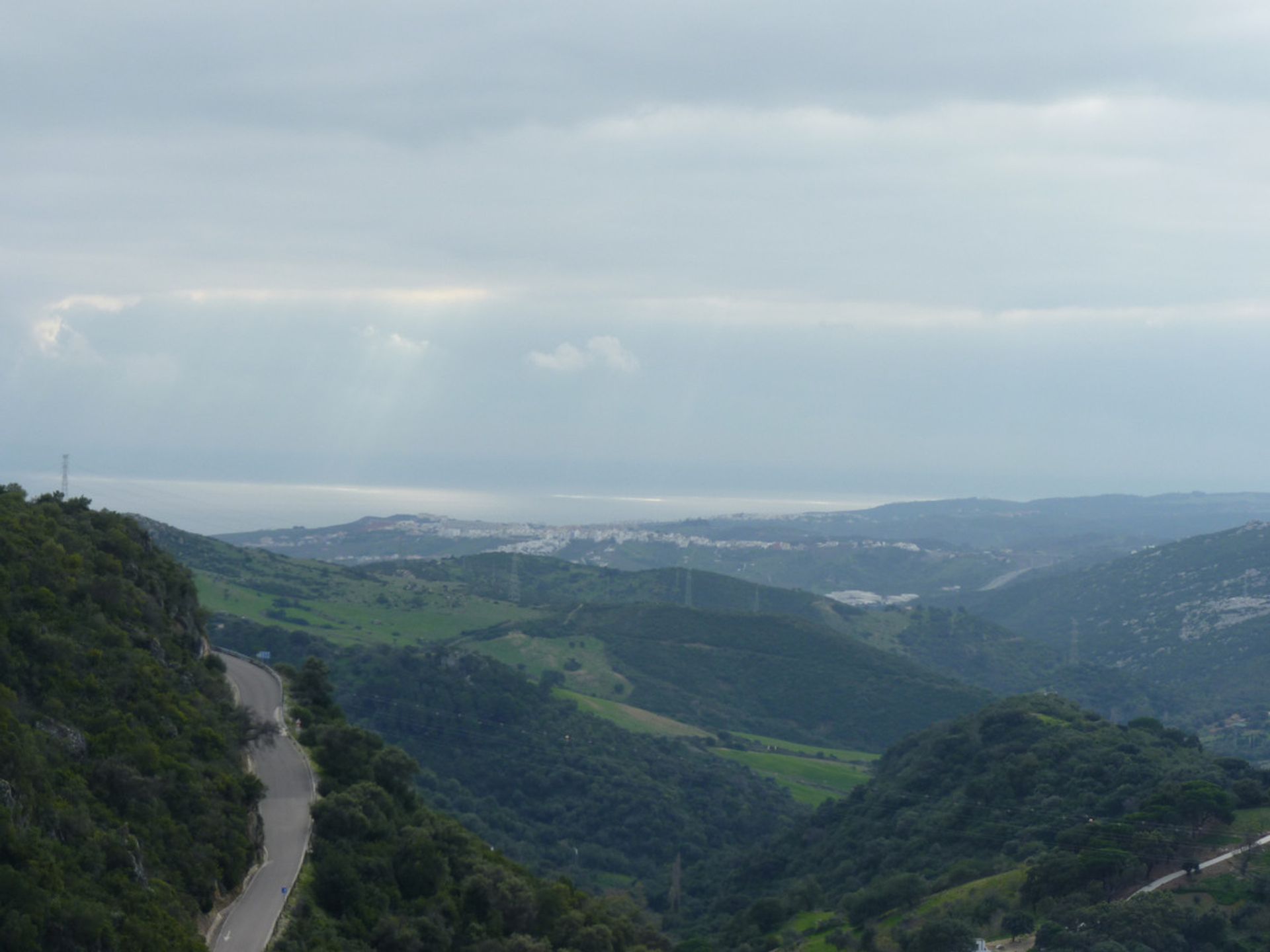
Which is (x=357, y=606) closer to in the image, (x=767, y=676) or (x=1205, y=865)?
(x=767, y=676)

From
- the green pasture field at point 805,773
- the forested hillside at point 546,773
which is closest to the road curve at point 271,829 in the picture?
the forested hillside at point 546,773

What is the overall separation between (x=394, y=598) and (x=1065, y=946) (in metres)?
81.9

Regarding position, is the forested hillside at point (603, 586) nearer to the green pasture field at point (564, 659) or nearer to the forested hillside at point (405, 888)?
the green pasture field at point (564, 659)

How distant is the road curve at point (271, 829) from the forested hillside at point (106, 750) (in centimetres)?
56

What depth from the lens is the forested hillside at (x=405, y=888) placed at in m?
23.8

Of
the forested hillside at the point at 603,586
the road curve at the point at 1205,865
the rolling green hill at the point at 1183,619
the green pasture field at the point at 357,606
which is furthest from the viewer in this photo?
the forested hillside at the point at 603,586

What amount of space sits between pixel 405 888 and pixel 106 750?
716 cm

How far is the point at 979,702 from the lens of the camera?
3661 inches

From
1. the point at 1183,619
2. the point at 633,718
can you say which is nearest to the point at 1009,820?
the point at 633,718

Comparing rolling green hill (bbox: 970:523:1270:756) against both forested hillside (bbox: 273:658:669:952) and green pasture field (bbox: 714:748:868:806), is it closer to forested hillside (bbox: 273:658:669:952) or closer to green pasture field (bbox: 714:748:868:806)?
green pasture field (bbox: 714:748:868:806)

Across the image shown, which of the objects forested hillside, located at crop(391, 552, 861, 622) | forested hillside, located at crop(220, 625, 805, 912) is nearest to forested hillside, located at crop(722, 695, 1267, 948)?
forested hillside, located at crop(220, 625, 805, 912)

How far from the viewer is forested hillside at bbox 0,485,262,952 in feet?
57.2

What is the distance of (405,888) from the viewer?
26578mm

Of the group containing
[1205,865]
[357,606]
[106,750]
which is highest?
[106,750]
